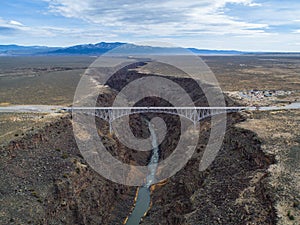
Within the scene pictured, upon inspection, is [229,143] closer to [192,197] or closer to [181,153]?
[181,153]

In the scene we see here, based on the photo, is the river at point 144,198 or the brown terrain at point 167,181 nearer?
the brown terrain at point 167,181

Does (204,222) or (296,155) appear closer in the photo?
(204,222)

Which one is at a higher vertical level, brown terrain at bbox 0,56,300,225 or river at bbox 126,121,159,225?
brown terrain at bbox 0,56,300,225

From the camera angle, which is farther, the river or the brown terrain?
the river

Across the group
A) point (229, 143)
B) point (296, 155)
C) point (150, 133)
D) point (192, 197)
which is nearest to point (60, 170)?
point (192, 197)

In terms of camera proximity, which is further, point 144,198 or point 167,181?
point 167,181

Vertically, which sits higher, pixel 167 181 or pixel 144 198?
pixel 167 181

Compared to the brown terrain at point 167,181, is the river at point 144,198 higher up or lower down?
lower down

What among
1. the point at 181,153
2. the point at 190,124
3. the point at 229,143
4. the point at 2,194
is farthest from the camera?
the point at 190,124
